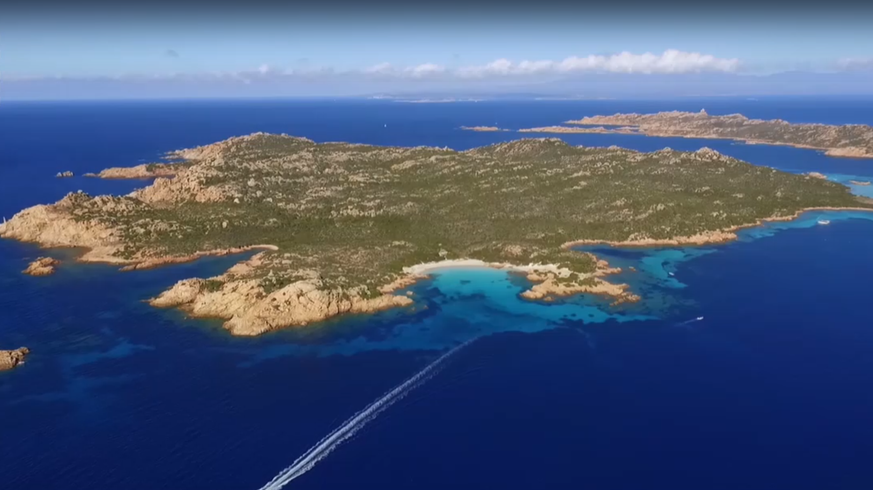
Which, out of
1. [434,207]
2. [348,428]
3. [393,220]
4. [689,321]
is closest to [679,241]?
[689,321]

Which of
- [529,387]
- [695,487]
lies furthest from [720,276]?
[695,487]

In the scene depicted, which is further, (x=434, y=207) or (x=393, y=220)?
(x=434, y=207)

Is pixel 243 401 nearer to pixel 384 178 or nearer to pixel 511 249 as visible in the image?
pixel 511 249

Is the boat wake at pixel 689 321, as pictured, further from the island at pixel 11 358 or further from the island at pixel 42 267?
the island at pixel 42 267

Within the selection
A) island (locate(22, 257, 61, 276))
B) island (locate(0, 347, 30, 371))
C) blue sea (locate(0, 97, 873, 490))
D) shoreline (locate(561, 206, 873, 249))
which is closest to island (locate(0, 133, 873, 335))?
shoreline (locate(561, 206, 873, 249))

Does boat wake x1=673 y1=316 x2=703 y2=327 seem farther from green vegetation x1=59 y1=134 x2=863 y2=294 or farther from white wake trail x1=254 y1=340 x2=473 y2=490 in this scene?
white wake trail x1=254 y1=340 x2=473 y2=490

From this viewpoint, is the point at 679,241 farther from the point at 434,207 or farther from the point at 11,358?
the point at 11,358
